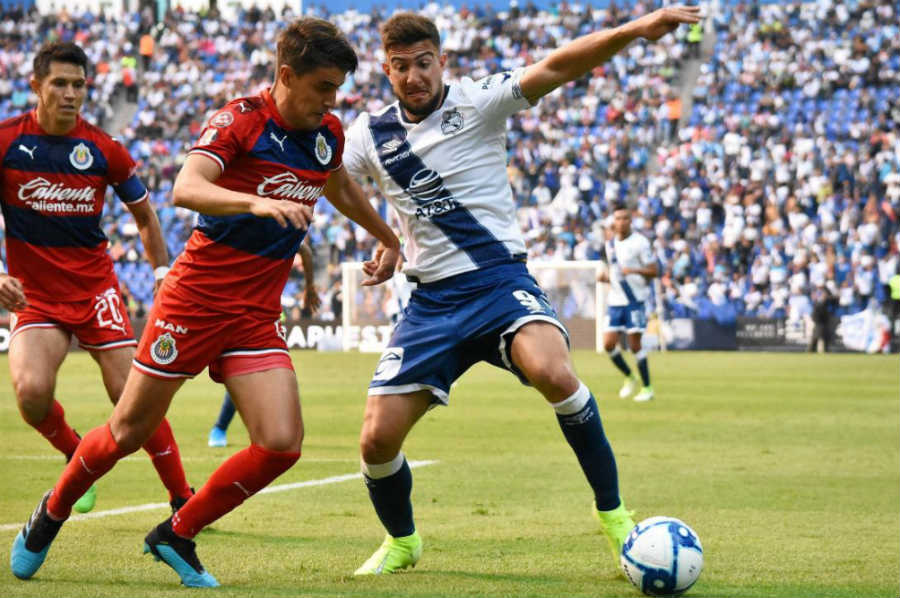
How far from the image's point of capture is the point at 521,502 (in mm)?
9430

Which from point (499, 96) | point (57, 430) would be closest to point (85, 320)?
point (57, 430)

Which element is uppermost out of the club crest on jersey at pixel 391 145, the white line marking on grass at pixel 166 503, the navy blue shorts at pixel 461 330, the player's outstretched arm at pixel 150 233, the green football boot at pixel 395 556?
the club crest on jersey at pixel 391 145

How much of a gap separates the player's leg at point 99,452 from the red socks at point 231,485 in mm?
424

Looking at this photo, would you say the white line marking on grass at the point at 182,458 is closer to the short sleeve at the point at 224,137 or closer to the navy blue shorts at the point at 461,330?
the navy blue shorts at the point at 461,330

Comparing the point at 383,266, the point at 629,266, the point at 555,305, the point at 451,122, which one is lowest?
the point at 555,305

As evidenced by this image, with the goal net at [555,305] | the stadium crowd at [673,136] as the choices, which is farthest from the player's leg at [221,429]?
the stadium crowd at [673,136]

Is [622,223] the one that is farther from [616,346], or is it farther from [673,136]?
[673,136]

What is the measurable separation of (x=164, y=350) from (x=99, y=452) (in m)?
0.62

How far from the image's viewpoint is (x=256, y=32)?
4522cm

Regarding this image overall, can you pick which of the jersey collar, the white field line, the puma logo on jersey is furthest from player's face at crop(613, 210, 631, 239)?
the puma logo on jersey

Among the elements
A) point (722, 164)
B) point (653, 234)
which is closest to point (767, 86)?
point (722, 164)

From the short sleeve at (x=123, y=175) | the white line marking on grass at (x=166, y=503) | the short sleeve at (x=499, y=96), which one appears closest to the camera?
the short sleeve at (x=499, y=96)

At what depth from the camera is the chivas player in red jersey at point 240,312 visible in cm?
593

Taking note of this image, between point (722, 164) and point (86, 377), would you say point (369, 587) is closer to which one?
point (86, 377)
